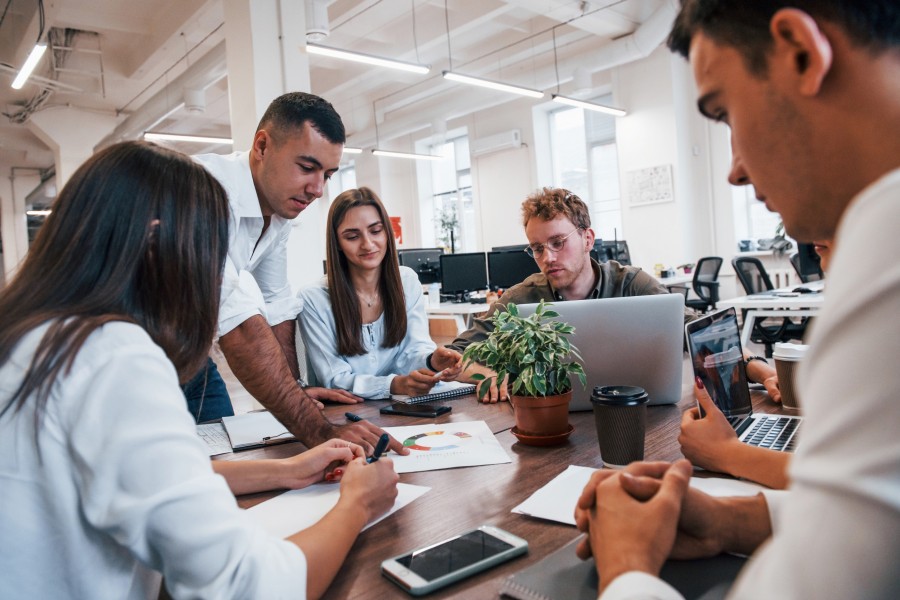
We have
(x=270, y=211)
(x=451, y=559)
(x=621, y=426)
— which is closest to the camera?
(x=451, y=559)

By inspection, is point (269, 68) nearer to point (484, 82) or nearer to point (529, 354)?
point (484, 82)

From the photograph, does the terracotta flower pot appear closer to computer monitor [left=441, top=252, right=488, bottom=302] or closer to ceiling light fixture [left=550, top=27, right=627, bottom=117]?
computer monitor [left=441, top=252, right=488, bottom=302]

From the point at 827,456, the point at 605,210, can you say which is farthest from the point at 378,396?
the point at 605,210

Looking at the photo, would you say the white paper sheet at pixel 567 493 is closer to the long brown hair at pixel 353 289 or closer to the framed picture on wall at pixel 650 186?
the long brown hair at pixel 353 289

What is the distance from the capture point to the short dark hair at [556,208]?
2.24 metres

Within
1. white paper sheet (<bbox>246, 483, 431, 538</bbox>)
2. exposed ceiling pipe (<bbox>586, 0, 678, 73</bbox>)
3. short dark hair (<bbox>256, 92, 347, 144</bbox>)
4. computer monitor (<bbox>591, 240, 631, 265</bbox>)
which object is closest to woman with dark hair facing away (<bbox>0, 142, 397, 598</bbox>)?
white paper sheet (<bbox>246, 483, 431, 538</bbox>)

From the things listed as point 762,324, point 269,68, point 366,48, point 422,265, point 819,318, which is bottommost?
point 762,324

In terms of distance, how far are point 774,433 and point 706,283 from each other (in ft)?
19.3

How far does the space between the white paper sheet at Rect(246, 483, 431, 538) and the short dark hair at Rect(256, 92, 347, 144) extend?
1323mm

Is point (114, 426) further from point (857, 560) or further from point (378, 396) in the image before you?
point (378, 396)

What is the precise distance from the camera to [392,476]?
1004 millimetres

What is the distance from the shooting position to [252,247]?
2199 mm

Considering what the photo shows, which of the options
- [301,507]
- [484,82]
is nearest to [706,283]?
[484,82]

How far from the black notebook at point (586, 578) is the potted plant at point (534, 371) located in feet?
1.60
